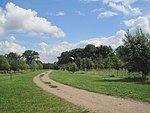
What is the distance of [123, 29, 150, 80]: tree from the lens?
4178cm

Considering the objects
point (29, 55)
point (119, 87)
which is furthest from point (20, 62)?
point (119, 87)

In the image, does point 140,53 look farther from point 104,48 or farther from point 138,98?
point 104,48

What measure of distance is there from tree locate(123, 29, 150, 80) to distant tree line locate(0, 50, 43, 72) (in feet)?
195

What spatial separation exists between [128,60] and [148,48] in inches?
141

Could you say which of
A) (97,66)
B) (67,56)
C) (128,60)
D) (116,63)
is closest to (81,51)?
(67,56)

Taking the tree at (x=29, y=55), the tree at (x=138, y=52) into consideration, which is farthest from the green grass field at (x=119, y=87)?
the tree at (x=29, y=55)

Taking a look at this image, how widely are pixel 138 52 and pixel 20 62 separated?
81595 millimetres

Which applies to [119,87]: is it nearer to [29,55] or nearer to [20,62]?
[20,62]

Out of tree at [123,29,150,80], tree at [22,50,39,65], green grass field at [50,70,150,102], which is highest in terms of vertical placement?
tree at [22,50,39,65]

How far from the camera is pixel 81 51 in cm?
16600

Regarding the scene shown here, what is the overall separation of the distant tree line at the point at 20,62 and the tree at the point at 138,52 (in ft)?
195

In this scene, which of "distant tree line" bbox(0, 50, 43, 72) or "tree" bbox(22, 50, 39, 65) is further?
"tree" bbox(22, 50, 39, 65)

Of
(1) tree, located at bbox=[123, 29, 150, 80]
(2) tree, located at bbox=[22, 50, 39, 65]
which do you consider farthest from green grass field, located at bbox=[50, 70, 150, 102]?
(2) tree, located at bbox=[22, 50, 39, 65]

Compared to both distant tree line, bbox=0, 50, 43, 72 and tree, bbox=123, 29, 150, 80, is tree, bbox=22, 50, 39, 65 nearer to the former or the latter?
distant tree line, bbox=0, 50, 43, 72
